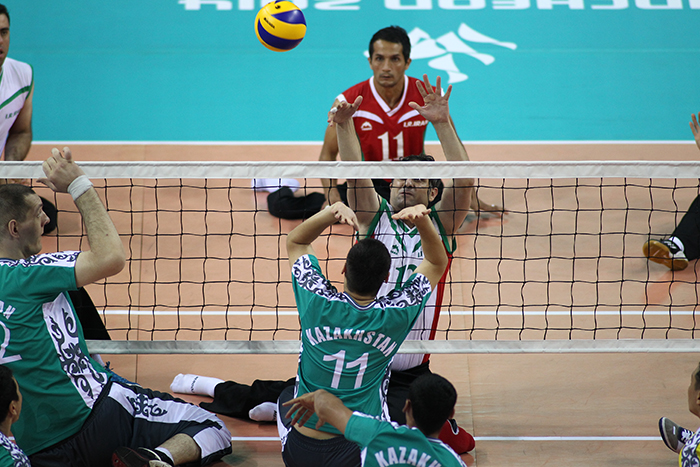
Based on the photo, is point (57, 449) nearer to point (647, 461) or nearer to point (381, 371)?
point (381, 371)

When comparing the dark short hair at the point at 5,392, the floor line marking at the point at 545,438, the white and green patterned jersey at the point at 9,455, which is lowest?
the floor line marking at the point at 545,438

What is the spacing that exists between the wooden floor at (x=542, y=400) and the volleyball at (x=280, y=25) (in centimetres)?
319

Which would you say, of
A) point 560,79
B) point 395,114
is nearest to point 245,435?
point 395,114

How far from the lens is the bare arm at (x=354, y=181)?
4.92 meters

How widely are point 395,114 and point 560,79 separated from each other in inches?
213

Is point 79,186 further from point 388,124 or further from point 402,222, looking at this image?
point 388,124

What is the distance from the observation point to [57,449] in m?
3.99

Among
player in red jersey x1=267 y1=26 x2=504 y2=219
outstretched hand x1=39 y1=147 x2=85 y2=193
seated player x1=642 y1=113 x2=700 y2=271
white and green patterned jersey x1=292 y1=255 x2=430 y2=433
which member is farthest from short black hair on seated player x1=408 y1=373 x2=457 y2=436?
seated player x1=642 y1=113 x2=700 y2=271

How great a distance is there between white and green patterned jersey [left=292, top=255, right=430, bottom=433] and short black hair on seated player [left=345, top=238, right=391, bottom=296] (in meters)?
0.10

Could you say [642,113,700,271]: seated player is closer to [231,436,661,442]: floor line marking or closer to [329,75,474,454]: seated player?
[231,436,661,442]: floor line marking

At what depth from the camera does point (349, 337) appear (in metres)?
3.74

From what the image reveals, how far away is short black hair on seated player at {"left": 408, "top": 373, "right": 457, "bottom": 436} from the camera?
321cm

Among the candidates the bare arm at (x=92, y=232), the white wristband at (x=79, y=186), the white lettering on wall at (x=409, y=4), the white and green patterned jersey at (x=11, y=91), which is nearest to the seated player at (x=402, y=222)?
the bare arm at (x=92, y=232)

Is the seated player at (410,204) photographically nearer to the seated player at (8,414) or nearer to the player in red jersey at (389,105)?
the player in red jersey at (389,105)
